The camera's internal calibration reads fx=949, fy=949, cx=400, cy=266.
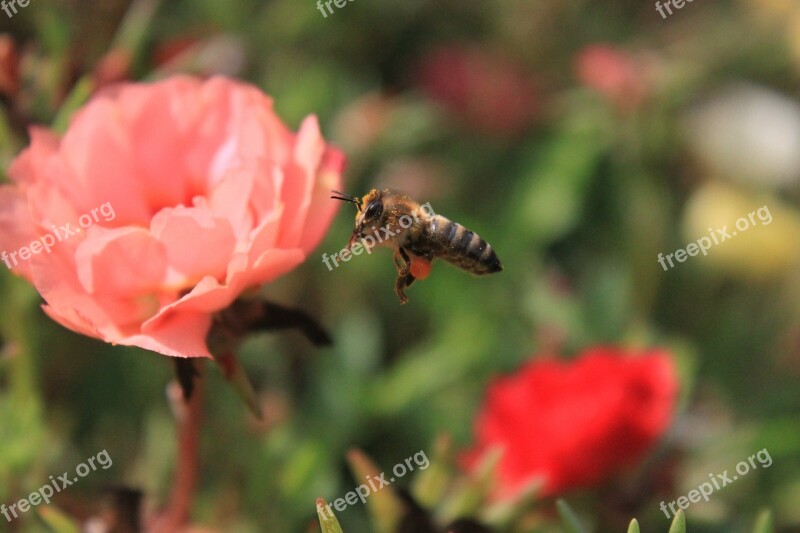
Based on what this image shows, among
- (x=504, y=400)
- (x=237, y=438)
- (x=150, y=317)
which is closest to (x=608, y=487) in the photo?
(x=504, y=400)

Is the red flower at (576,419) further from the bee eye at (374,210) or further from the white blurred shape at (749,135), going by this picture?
the white blurred shape at (749,135)

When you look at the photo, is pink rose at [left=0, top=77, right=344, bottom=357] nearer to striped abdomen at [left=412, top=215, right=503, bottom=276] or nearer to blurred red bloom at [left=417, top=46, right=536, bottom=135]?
striped abdomen at [left=412, top=215, right=503, bottom=276]

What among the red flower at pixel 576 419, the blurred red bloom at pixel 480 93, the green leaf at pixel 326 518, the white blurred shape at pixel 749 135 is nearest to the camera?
the green leaf at pixel 326 518

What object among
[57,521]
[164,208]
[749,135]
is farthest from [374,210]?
[749,135]

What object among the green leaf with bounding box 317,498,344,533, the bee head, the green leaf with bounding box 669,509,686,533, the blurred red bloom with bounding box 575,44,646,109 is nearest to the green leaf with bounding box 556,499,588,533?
the green leaf with bounding box 669,509,686,533

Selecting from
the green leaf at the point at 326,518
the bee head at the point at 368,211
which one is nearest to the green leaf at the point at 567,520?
the green leaf at the point at 326,518

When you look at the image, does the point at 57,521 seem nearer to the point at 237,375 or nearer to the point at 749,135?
the point at 237,375
